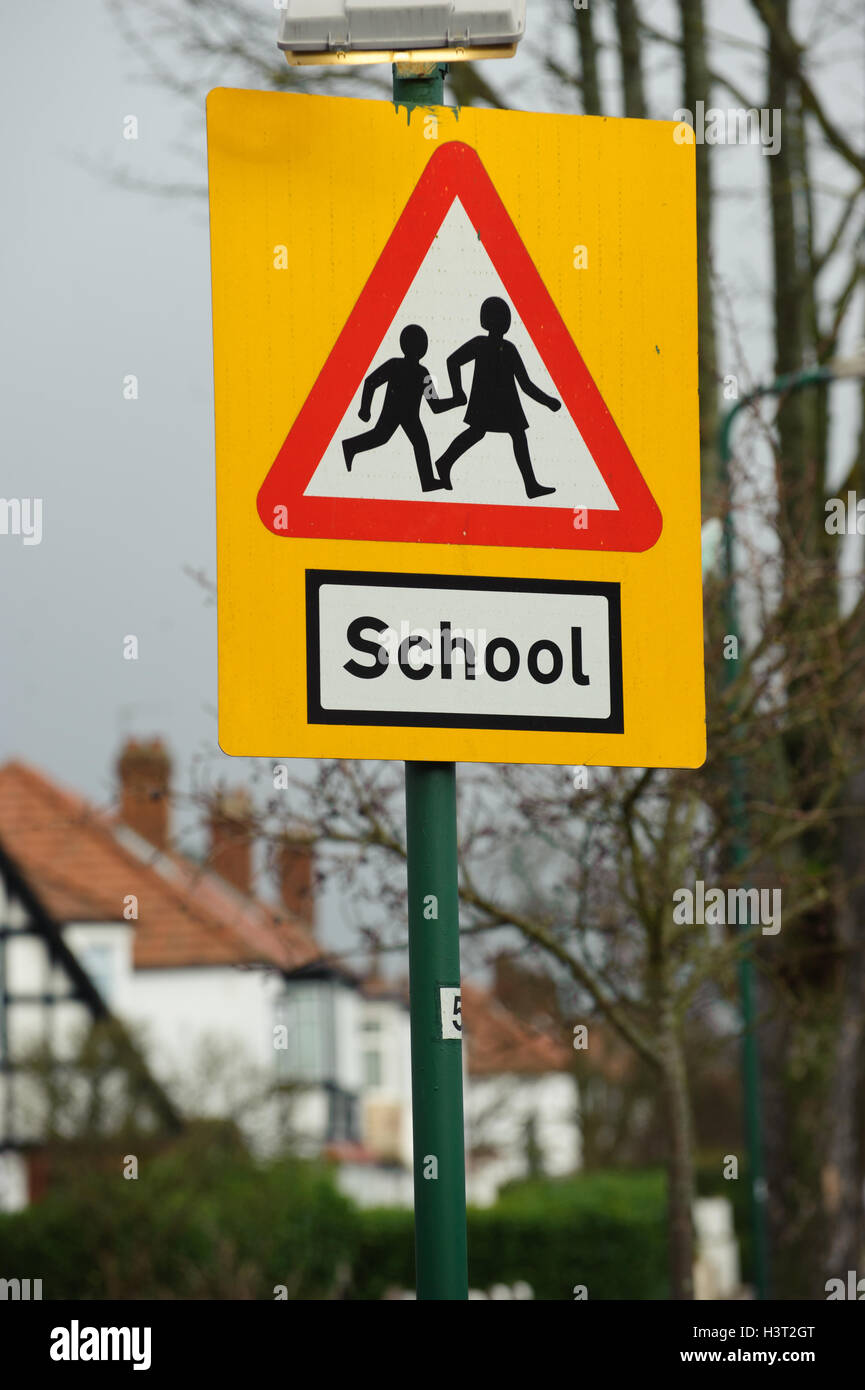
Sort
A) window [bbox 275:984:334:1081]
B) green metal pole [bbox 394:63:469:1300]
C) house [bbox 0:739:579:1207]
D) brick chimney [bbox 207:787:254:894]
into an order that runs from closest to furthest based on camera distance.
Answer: green metal pole [bbox 394:63:469:1300] → brick chimney [bbox 207:787:254:894] → house [bbox 0:739:579:1207] → window [bbox 275:984:334:1081]

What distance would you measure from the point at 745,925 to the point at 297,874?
2.53 metres

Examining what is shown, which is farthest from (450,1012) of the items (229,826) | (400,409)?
(229,826)

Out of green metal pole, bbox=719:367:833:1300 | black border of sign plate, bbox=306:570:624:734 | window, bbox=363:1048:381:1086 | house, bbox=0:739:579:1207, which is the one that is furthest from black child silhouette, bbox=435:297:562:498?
window, bbox=363:1048:381:1086

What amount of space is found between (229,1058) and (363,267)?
2822 centimetres

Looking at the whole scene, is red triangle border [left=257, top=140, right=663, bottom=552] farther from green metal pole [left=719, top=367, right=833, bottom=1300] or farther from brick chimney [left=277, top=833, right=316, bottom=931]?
green metal pole [left=719, top=367, right=833, bottom=1300]

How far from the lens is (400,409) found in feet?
8.77

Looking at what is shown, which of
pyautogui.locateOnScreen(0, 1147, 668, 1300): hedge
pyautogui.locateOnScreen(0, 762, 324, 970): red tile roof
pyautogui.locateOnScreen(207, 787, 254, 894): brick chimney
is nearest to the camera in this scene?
pyautogui.locateOnScreen(207, 787, 254, 894): brick chimney

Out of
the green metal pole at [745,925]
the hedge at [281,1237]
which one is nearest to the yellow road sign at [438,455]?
the green metal pole at [745,925]

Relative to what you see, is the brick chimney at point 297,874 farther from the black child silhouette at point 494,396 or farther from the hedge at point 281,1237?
the hedge at point 281,1237

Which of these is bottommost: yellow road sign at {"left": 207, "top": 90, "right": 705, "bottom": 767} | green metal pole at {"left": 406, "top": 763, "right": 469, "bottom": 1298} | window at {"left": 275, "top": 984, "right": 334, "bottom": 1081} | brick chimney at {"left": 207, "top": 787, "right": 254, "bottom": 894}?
window at {"left": 275, "top": 984, "right": 334, "bottom": 1081}

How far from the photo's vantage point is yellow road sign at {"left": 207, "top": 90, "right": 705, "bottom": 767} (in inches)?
104

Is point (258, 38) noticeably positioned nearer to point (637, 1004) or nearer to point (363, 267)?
point (637, 1004)

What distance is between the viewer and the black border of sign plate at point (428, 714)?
8.64ft
